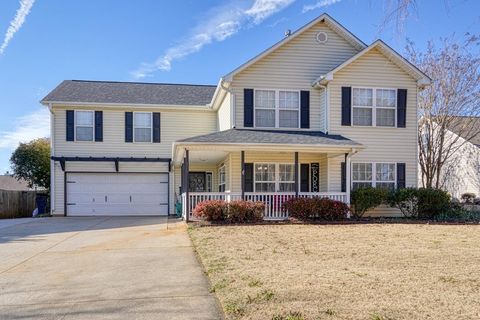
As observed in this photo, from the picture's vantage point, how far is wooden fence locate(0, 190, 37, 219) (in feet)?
68.6

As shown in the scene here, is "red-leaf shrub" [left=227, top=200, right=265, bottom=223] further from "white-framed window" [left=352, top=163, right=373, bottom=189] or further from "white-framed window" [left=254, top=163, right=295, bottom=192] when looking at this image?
"white-framed window" [left=352, top=163, right=373, bottom=189]

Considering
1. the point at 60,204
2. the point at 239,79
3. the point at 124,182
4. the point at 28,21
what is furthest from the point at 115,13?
the point at 60,204

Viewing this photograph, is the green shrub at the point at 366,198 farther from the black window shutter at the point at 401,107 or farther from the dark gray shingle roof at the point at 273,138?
the black window shutter at the point at 401,107

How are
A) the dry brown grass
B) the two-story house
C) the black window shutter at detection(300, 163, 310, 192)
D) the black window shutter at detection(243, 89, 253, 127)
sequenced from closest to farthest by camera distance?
the dry brown grass → the two-story house → the black window shutter at detection(243, 89, 253, 127) → the black window shutter at detection(300, 163, 310, 192)

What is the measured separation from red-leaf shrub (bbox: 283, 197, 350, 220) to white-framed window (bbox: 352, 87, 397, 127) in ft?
12.7

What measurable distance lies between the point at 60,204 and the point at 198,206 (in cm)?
889

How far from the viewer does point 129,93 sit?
67.7ft

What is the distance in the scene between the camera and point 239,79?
1606 cm

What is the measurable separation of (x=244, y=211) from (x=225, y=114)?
5472 millimetres

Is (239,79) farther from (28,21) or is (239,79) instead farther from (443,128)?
(443,128)

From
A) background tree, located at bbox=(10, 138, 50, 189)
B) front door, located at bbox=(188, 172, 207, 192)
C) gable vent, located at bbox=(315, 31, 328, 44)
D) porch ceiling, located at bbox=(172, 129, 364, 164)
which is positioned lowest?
front door, located at bbox=(188, 172, 207, 192)

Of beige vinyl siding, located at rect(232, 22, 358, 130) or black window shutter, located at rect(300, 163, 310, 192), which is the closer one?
beige vinyl siding, located at rect(232, 22, 358, 130)

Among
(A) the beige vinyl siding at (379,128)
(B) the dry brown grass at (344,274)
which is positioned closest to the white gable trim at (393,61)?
(A) the beige vinyl siding at (379,128)

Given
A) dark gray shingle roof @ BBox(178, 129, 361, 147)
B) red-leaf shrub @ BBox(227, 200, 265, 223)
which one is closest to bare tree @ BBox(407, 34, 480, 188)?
dark gray shingle roof @ BBox(178, 129, 361, 147)
